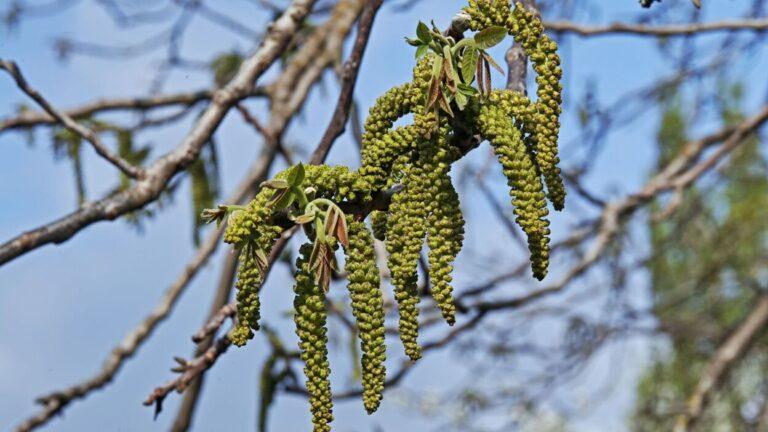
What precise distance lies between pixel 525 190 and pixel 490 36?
296mm

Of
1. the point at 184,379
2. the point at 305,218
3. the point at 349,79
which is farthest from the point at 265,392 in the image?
the point at 305,218

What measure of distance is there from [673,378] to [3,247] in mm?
7933

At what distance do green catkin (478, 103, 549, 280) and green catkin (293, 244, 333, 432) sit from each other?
0.36 m

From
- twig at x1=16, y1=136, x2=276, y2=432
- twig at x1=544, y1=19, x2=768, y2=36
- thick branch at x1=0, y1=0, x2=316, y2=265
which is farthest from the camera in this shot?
twig at x1=544, y1=19, x2=768, y2=36

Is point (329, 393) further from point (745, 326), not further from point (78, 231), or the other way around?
point (745, 326)

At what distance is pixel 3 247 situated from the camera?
2.56 m

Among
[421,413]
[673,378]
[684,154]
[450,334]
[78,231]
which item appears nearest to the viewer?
[78,231]

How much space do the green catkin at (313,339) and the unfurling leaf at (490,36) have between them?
458mm

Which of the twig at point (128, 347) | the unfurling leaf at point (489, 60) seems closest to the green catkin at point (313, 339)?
the unfurling leaf at point (489, 60)

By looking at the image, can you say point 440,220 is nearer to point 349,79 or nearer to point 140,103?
point 349,79

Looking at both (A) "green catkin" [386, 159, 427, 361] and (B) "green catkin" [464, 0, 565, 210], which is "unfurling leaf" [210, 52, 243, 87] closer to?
(B) "green catkin" [464, 0, 565, 210]

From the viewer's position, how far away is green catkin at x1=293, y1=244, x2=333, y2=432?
65.1 inches

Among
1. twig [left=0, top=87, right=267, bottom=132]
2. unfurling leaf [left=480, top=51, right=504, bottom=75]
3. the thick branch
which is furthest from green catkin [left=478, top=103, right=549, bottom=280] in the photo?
twig [left=0, top=87, right=267, bottom=132]

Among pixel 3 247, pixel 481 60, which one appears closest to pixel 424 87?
pixel 481 60
